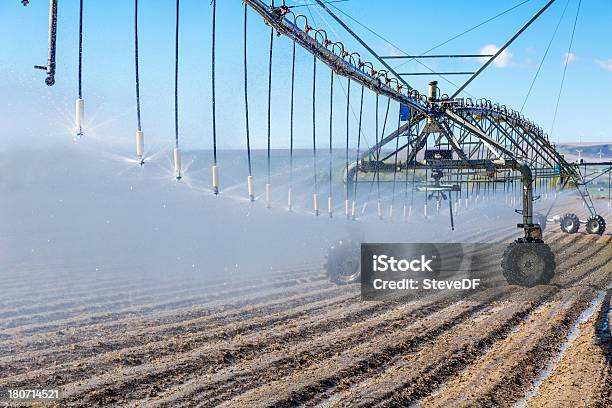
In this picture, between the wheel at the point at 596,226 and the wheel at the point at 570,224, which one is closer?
the wheel at the point at 596,226

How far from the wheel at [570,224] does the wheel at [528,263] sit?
18.8 meters

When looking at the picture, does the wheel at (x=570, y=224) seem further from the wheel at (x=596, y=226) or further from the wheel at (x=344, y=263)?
the wheel at (x=344, y=263)

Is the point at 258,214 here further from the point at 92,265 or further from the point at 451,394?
the point at 451,394

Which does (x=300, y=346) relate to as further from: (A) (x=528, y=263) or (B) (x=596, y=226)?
(B) (x=596, y=226)

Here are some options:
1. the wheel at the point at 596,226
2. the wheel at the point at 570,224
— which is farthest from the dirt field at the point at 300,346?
the wheel at the point at 570,224

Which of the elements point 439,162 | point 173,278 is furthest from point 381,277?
point 173,278

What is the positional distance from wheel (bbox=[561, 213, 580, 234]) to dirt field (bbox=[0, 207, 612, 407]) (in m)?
17.1

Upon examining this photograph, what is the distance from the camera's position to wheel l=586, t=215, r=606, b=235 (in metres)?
32.7

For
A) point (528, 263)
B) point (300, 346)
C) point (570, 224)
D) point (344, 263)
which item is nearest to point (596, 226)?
point (570, 224)

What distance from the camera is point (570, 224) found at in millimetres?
34062

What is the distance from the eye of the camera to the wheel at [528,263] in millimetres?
16719

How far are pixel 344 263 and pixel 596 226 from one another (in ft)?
69.3

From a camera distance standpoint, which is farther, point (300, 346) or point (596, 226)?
point (596, 226)

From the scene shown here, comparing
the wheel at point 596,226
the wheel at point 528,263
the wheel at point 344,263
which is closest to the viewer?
the wheel at point 528,263
